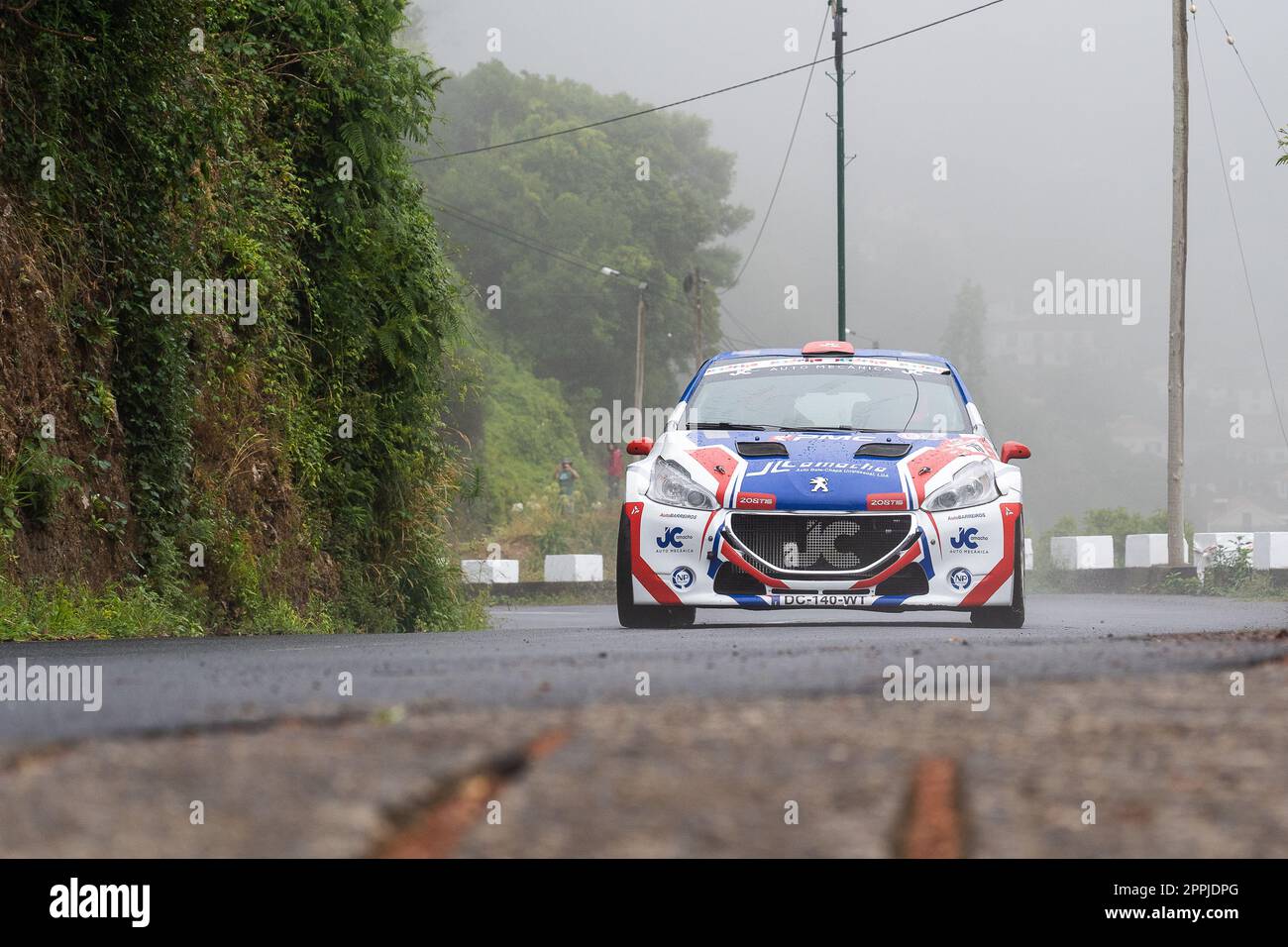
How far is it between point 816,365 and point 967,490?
186 centimetres

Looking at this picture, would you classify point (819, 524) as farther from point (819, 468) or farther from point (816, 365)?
point (816, 365)

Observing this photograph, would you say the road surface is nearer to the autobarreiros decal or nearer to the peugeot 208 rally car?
the peugeot 208 rally car

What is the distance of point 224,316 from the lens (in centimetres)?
1263

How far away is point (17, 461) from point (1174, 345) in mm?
21872

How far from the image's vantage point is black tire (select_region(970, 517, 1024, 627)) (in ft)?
31.7

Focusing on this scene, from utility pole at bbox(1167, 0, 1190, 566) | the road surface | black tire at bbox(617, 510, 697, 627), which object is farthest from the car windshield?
utility pole at bbox(1167, 0, 1190, 566)

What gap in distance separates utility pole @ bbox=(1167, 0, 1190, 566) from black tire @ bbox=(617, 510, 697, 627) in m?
18.7

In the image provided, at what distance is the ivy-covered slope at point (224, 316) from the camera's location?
10.1 meters

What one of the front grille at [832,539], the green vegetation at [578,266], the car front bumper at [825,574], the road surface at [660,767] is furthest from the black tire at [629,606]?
the green vegetation at [578,266]

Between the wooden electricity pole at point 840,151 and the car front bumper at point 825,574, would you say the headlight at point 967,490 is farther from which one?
the wooden electricity pole at point 840,151

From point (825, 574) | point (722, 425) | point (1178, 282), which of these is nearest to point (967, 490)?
point (825, 574)

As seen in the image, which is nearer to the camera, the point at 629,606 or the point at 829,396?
the point at 629,606

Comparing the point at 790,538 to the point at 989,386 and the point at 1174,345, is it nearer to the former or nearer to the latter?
the point at 1174,345

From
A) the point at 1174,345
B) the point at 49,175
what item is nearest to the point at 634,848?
the point at 49,175
